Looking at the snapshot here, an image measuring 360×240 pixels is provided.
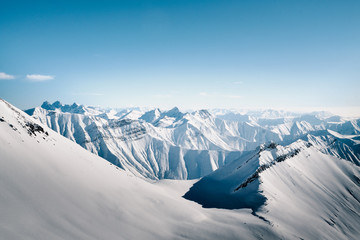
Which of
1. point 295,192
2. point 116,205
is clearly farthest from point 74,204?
point 295,192

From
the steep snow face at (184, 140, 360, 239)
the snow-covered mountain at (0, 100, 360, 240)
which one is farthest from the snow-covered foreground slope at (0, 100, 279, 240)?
the steep snow face at (184, 140, 360, 239)

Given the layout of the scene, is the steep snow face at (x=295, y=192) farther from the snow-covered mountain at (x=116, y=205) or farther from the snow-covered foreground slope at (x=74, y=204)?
the snow-covered foreground slope at (x=74, y=204)

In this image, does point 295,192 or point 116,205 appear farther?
point 295,192

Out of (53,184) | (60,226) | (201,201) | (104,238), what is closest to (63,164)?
(53,184)

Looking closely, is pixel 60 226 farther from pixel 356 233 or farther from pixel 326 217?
pixel 356 233

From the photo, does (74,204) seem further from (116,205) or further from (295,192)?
(295,192)

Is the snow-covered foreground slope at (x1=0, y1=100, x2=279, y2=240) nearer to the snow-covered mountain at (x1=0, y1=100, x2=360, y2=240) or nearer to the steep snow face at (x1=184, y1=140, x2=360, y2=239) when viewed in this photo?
the snow-covered mountain at (x1=0, y1=100, x2=360, y2=240)

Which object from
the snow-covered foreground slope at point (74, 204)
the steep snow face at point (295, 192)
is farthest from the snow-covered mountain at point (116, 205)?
the steep snow face at point (295, 192)
